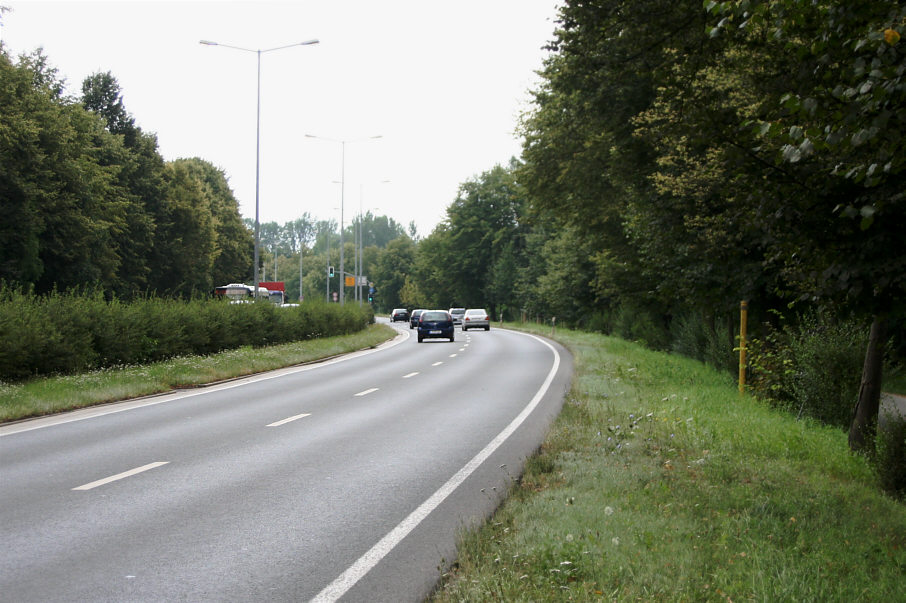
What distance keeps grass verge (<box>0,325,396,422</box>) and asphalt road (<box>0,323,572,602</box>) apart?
1.98 ft

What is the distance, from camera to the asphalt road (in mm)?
5145

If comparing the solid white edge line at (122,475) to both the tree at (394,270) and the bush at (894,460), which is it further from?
the tree at (394,270)

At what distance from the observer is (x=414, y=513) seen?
6.89 m

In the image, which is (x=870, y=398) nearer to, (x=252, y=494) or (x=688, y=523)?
(x=688, y=523)

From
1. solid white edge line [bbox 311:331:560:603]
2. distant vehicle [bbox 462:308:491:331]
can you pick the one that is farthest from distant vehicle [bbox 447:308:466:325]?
solid white edge line [bbox 311:331:560:603]

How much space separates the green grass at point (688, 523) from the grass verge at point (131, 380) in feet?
29.2

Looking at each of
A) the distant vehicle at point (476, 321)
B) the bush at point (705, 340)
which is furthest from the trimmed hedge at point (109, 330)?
the distant vehicle at point (476, 321)

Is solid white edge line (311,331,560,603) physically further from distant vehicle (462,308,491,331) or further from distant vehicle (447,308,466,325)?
distant vehicle (447,308,466,325)

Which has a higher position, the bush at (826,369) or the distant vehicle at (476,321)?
the bush at (826,369)

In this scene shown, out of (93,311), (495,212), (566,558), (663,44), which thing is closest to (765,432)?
(663,44)

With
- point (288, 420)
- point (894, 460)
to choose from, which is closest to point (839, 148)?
point (894, 460)

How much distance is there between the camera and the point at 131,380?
17484 mm

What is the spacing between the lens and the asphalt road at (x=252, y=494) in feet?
16.9

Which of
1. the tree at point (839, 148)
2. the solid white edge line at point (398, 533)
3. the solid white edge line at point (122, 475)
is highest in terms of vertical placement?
the tree at point (839, 148)
